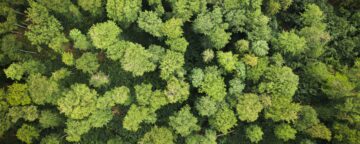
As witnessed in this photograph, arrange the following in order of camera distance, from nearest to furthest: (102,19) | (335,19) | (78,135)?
(78,135), (102,19), (335,19)

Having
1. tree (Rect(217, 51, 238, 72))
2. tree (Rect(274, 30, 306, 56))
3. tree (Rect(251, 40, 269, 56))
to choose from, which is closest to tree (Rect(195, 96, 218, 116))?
tree (Rect(217, 51, 238, 72))

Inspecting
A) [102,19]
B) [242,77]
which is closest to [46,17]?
[102,19]

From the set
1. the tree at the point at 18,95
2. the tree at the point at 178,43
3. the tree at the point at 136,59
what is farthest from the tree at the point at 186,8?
the tree at the point at 18,95

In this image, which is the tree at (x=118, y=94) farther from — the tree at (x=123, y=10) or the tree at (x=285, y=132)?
the tree at (x=285, y=132)

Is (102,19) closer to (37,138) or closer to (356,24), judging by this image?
(37,138)

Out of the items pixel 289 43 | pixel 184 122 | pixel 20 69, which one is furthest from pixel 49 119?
pixel 289 43

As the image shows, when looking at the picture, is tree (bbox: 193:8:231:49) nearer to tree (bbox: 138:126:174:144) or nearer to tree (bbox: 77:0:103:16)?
tree (bbox: 77:0:103:16)
